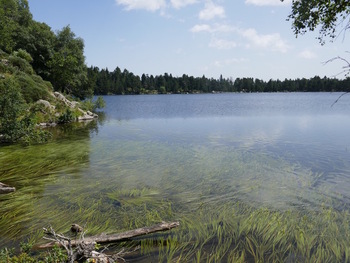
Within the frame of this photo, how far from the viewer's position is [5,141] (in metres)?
20.3

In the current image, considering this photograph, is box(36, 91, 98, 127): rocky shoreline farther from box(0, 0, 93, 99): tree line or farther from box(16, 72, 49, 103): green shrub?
box(0, 0, 93, 99): tree line

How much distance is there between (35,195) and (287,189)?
10.4 meters

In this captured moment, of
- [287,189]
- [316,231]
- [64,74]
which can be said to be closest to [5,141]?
[287,189]

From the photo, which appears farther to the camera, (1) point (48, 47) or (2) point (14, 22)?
(1) point (48, 47)

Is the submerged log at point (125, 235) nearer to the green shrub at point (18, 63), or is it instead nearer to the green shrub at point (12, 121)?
the green shrub at point (12, 121)

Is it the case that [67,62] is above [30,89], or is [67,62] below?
above

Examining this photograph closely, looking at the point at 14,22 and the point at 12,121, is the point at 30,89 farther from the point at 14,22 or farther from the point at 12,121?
the point at 14,22

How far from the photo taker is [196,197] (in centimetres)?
1014

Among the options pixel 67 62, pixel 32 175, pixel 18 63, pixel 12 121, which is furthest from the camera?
pixel 67 62

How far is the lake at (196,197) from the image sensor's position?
6.86 meters

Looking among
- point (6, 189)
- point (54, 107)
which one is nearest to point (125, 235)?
point (6, 189)

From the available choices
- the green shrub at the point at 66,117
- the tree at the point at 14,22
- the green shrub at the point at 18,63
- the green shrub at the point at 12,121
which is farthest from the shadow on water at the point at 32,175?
the tree at the point at 14,22

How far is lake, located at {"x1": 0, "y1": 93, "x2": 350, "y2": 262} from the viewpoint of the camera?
6.86 metres

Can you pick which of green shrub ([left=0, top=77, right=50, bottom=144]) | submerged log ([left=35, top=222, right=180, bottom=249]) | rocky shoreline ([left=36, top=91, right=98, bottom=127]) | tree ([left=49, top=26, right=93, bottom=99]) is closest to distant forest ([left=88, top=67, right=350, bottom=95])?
tree ([left=49, top=26, right=93, bottom=99])
